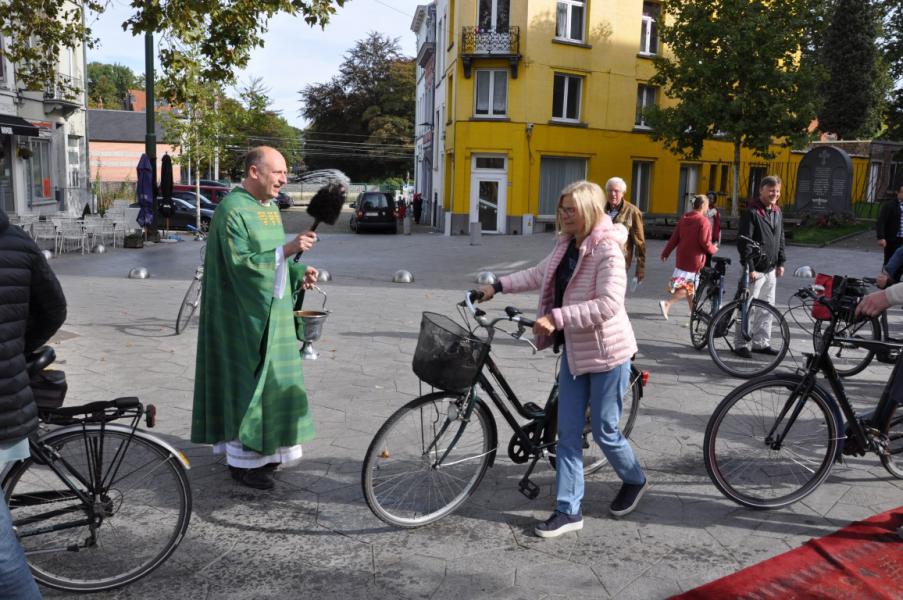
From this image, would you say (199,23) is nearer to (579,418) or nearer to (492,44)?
(579,418)

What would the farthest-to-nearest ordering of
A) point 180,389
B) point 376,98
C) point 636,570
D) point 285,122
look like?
point 285,122 < point 376,98 < point 180,389 < point 636,570

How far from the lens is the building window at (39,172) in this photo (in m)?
27.5

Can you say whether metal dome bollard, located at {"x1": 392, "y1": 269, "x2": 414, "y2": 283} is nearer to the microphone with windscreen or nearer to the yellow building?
the microphone with windscreen

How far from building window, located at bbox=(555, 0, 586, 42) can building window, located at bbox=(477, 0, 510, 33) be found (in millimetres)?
1961

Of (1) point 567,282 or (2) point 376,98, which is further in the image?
(2) point 376,98

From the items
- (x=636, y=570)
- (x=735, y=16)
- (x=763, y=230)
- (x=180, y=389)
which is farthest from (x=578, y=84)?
(x=636, y=570)

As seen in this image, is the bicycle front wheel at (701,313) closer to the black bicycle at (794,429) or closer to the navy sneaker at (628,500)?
the black bicycle at (794,429)

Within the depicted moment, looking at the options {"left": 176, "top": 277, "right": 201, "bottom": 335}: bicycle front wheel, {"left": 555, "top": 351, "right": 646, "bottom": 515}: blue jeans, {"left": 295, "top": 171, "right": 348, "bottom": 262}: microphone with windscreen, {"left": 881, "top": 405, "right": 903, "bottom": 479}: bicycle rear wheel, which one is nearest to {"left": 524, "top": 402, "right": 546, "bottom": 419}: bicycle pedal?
{"left": 555, "top": 351, "right": 646, "bottom": 515}: blue jeans

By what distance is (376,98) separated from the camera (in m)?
57.9

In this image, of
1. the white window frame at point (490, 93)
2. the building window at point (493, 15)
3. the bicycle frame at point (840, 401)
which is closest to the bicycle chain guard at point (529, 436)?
the bicycle frame at point (840, 401)

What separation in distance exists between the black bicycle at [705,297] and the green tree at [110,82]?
302 feet

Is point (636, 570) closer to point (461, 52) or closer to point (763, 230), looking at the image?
point (763, 230)

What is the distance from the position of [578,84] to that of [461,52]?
4842 millimetres

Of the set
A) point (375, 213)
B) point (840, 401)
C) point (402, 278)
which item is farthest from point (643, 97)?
point (840, 401)
